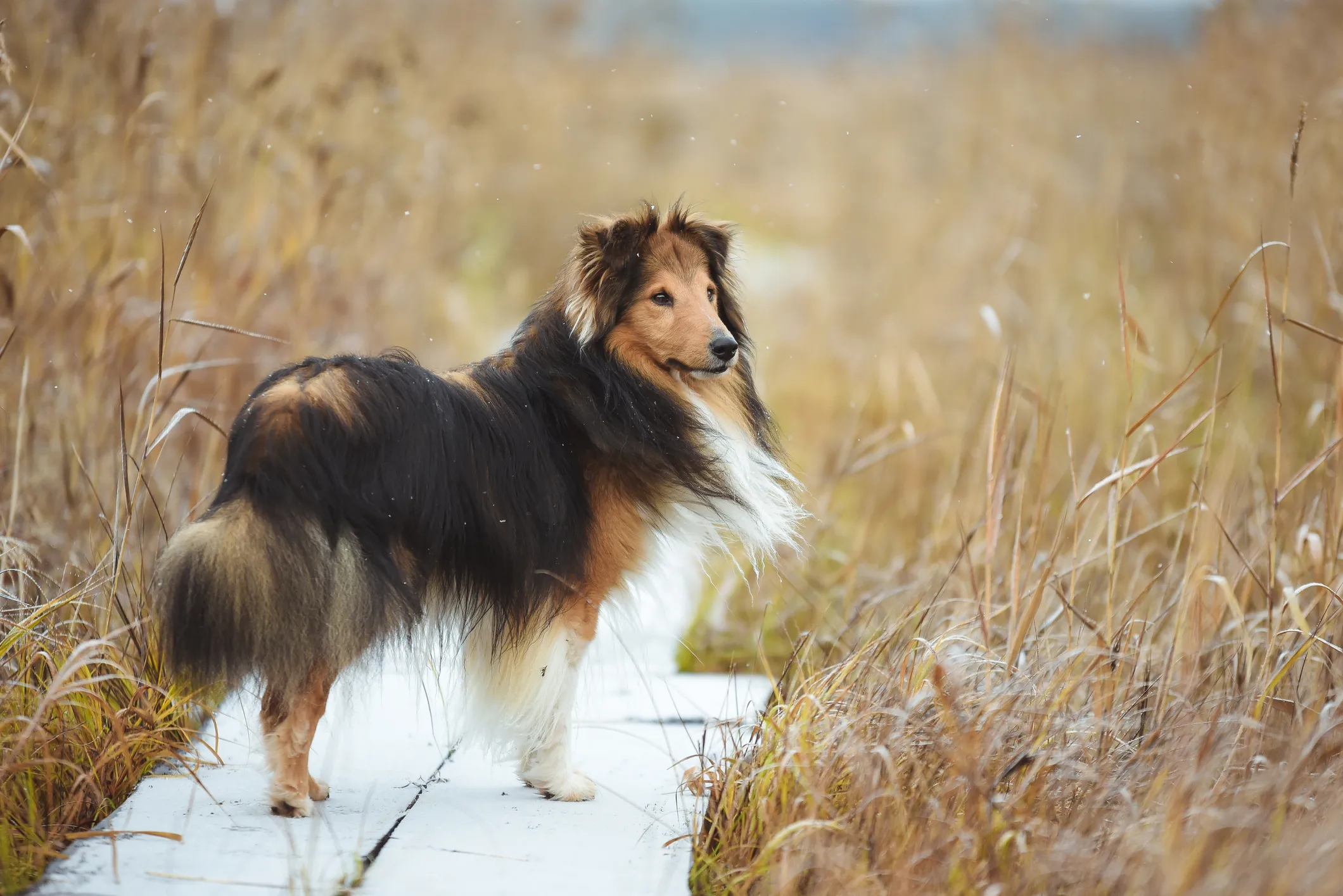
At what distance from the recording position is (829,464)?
6602mm

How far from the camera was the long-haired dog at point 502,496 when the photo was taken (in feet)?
8.51

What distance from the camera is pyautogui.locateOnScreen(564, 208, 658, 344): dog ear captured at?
11.0 feet

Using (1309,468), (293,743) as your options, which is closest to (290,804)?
(293,743)

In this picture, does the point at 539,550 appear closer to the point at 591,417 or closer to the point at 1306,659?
the point at 591,417

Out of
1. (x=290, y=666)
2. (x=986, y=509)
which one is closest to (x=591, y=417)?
(x=290, y=666)

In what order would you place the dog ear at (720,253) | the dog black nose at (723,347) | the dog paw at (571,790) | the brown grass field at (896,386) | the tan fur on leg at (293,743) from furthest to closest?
the dog ear at (720,253) → the dog black nose at (723,347) → the dog paw at (571,790) → the tan fur on leg at (293,743) → the brown grass field at (896,386)

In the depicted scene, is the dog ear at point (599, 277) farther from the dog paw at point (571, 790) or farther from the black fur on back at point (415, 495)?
the dog paw at point (571, 790)

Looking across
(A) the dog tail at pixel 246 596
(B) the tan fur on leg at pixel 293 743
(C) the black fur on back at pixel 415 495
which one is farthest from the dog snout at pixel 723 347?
(B) the tan fur on leg at pixel 293 743

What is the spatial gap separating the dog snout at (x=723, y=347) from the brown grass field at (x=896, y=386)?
0.80 metres

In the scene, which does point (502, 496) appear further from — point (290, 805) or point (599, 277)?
point (290, 805)

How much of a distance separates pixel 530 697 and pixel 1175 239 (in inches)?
231

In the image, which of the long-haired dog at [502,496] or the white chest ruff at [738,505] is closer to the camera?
the long-haired dog at [502,496]

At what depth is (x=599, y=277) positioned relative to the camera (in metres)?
3.38

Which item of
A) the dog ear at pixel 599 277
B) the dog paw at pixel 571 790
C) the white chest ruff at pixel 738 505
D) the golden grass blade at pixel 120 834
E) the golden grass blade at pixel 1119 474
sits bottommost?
the dog paw at pixel 571 790
